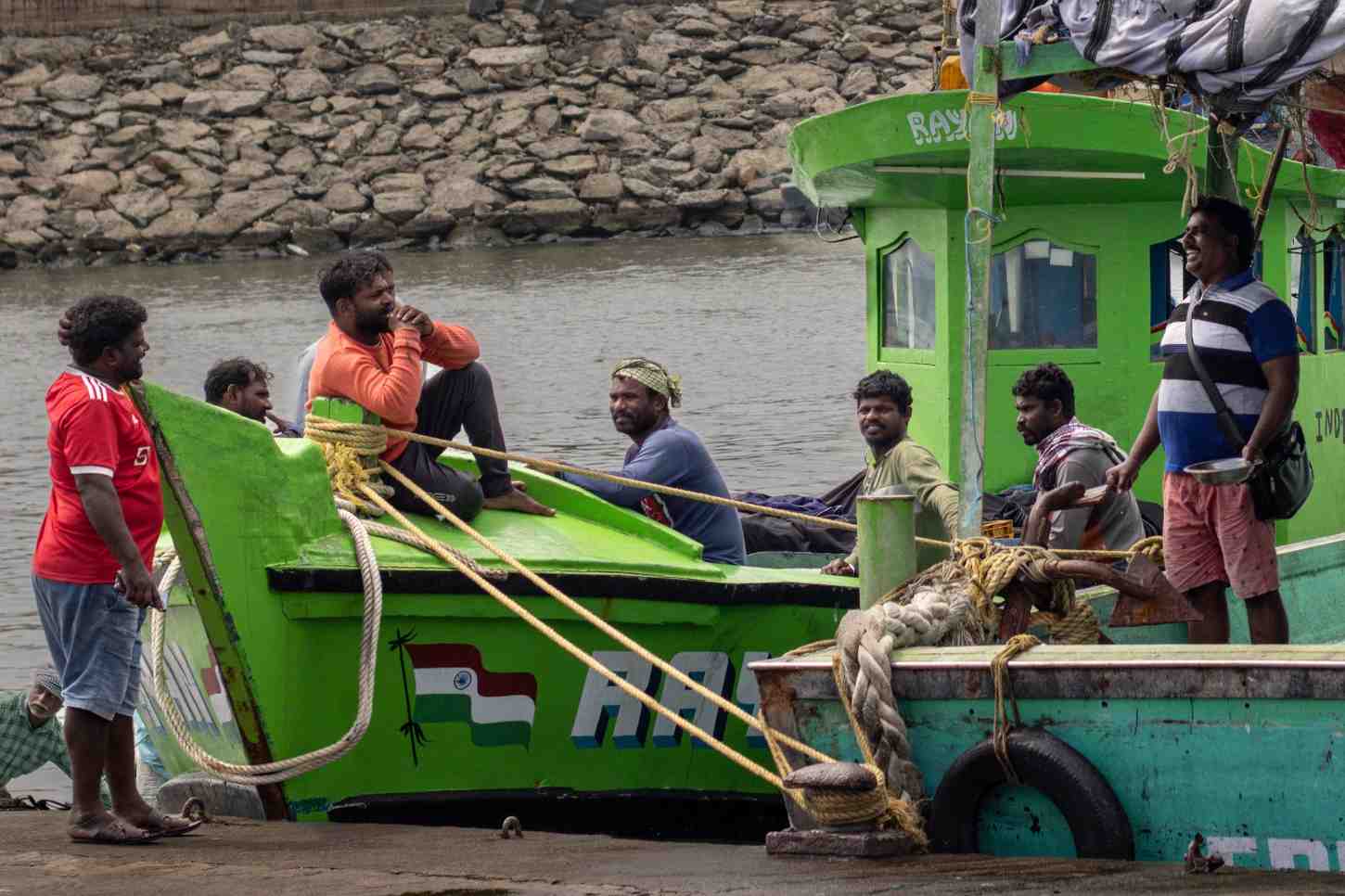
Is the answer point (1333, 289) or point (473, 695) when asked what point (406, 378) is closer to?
point (473, 695)

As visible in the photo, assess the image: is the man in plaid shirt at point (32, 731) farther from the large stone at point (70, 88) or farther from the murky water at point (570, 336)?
the large stone at point (70, 88)

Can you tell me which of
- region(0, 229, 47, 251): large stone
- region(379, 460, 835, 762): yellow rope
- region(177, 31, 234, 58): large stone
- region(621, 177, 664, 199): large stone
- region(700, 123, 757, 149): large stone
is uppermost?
region(177, 31, 234, 58): large stone

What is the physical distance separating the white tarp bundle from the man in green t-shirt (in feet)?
6.09

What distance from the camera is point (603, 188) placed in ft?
129

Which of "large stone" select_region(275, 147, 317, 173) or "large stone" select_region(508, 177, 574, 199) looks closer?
"large stone" select_region(508, 177, 574, 199)

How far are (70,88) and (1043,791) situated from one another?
3844 centimetres

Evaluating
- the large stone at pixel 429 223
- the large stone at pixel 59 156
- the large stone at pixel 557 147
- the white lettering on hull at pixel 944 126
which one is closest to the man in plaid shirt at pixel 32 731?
the white lettering on hull at pixel 944 126

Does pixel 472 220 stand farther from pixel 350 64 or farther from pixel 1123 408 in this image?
pixel 1123 408

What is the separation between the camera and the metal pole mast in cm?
658

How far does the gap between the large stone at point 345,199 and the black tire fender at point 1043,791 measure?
34.1 metres

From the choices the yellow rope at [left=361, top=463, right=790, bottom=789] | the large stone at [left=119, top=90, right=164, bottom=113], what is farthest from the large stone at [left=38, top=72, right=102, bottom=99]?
the yellow rope at [left=361, top=463, right=790, bottom=789]

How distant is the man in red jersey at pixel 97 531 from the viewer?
5.99 metres

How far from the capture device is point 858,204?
397 inches

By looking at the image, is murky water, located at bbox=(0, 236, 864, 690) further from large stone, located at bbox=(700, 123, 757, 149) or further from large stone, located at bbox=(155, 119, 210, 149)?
large stone, located at bbox=(155, 119, 210, 149)
